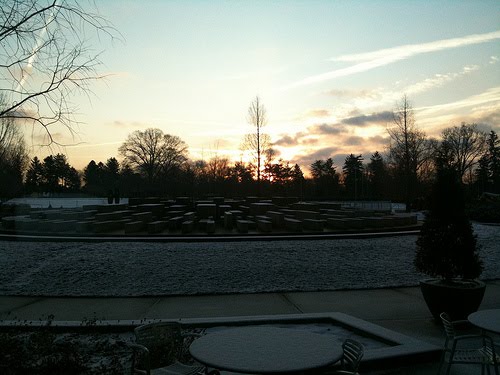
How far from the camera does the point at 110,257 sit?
37.4 ft

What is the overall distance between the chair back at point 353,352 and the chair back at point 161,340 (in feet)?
5.24

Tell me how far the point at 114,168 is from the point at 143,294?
104 meters

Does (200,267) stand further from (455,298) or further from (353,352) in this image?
(353,352)

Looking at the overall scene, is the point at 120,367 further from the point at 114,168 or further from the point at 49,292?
the point at 114,168

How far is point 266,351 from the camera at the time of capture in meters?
3.27

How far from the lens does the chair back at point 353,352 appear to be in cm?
336

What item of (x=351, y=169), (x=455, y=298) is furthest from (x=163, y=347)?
(x=351, y=169)

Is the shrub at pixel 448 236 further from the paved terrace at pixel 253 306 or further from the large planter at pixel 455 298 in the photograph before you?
the paved terrace at pixel 253 306

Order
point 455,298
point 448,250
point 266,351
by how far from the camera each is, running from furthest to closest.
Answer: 1. point 448,250
2. point 455,298
3. point 266,351

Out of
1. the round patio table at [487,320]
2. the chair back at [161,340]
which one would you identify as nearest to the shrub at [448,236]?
the round patio table at [487,320]

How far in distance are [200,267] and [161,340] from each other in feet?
21.7

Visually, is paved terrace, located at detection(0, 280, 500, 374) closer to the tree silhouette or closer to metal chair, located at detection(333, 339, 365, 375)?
metal chair, located at detection(333, 339, 365, 375)

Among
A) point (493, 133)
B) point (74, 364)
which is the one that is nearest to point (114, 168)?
point (493, 133)

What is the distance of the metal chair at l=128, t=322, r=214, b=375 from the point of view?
12.7 ft
